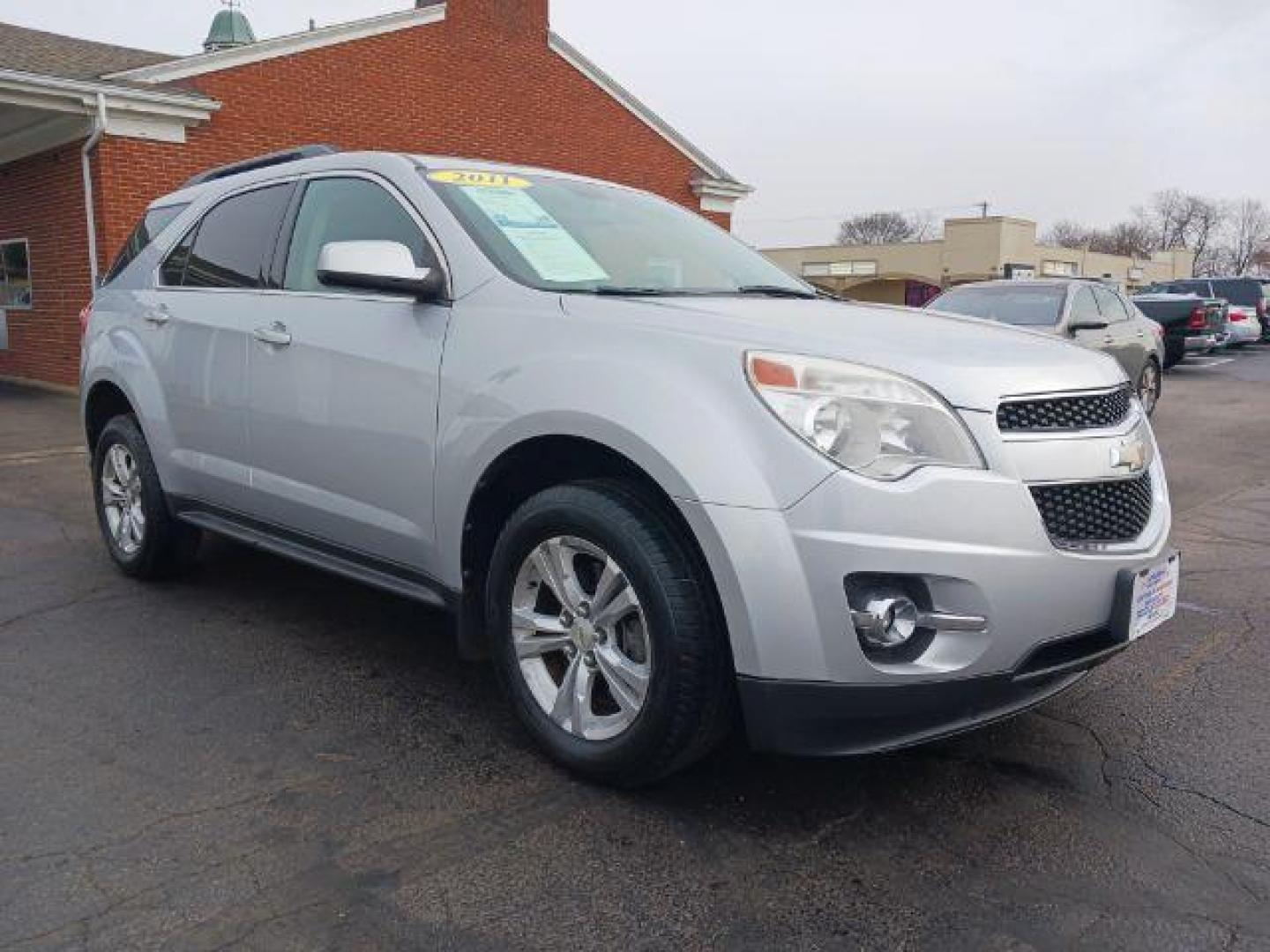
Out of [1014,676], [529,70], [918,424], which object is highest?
[529,70]

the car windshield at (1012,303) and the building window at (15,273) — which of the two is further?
the building window at (15,273)

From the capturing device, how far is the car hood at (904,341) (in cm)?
263

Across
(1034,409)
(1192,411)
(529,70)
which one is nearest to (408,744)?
(1034,409)

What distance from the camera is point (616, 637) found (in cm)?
289

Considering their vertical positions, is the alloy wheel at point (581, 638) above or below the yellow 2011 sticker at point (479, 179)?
below

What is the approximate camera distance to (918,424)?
8.40 feet

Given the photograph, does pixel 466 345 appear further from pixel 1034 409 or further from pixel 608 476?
pixel 1034 409

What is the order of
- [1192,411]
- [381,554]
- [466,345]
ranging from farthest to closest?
[1192,411] < [381,554] < [466,345]

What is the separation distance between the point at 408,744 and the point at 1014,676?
177 centimetres

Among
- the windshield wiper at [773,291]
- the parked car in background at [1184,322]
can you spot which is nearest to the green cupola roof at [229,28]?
the parked car in background at [1184,322]

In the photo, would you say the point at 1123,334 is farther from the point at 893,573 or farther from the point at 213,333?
the point at 893,573

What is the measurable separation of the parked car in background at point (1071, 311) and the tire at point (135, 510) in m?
7.70

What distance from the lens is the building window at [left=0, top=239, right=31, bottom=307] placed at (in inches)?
558

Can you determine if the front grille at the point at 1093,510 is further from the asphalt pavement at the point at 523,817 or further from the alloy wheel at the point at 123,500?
the alloy wheel at the point at 123,500
